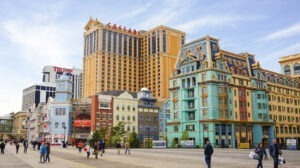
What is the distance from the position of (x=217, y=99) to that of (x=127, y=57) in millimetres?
121760

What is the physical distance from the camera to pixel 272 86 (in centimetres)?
9012

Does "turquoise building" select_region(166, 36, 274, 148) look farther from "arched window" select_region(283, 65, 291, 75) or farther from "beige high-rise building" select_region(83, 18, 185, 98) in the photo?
"beige high-rise building" select_region(83, 18, 185, 98)

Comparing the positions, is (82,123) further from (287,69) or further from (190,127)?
(287,69)

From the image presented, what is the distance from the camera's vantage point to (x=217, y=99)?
2820 inches

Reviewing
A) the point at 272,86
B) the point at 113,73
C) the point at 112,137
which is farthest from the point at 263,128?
the point at 113,73

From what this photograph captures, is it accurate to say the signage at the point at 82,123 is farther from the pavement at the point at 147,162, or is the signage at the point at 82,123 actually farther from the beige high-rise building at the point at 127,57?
the beige high-rise building at the point at 127,57

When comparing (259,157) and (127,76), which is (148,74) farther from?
(259,157)

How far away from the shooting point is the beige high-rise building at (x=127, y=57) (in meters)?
174

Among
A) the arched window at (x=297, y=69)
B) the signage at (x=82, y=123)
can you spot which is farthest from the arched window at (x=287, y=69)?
the signage at (x=82, y=123)

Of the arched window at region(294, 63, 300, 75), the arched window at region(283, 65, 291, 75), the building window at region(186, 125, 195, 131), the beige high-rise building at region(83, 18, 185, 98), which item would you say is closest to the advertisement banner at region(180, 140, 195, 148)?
the building window at region(186, 125, 195, 131)

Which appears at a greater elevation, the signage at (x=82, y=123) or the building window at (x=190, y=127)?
the signage at (x=82, y=123)

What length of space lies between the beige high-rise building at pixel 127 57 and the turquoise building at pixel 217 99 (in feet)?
318

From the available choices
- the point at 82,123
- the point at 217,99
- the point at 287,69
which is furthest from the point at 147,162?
the point at 287,69

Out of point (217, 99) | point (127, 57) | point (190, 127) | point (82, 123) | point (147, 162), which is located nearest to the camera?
point (147, 162)
